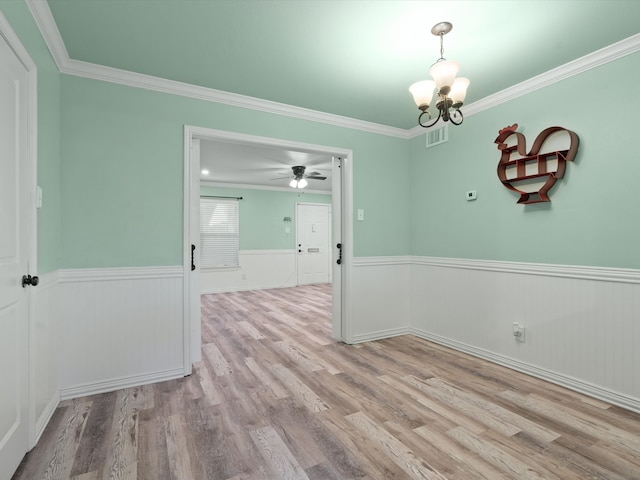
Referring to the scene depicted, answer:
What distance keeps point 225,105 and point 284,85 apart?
1.94 ft

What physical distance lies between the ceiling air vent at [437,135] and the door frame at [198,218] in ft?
3.07

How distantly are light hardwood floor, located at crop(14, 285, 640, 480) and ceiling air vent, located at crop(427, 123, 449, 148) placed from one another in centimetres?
229

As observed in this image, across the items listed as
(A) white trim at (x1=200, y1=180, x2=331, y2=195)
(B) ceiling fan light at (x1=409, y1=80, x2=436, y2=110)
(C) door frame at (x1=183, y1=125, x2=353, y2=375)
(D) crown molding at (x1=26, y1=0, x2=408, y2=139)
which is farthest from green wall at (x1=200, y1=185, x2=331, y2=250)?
(B) ceiling fan light at (x1=409, y1=80, x2=436, y2=110)

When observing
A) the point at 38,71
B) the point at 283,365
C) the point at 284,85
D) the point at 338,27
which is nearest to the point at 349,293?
the point at 283,365

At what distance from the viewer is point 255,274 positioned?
298 inches

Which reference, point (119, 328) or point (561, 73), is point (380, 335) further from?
point (561, 73)

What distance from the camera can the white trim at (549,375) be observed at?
2252 millimetres

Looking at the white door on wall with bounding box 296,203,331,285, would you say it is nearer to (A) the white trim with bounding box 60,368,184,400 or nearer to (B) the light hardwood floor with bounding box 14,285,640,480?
(B) the light hardwood floor with bounding box 14,285,640,480

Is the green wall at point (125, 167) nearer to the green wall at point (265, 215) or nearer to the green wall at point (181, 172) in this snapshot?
the green wall at point (181, 172)

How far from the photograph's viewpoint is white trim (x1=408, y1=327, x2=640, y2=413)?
2.25 metres

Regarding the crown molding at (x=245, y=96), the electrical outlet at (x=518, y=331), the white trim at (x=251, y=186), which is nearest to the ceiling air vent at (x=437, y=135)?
the crown molding at (x=245, y=96)

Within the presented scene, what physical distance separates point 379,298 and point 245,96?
8.40ft

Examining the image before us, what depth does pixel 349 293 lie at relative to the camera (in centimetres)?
364

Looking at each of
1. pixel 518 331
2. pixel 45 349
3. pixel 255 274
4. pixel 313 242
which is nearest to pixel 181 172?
pixel 45 349
